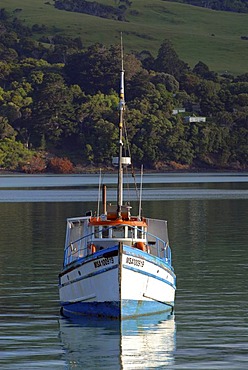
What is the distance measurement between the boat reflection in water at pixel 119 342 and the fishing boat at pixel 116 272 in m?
0.52

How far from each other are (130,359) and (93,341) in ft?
8.51

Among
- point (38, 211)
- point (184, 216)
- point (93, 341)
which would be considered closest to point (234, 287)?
point (93, 341)

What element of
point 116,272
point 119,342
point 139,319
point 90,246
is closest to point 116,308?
point 139,319

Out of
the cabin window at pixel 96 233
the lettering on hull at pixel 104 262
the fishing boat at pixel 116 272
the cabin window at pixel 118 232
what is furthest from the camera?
the cabin window at pixel 96 233

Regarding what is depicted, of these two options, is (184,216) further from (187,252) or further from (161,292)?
(161,292)

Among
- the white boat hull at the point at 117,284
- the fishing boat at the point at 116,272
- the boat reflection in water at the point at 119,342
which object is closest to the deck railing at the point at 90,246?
the fishing boat at the point at 116,272

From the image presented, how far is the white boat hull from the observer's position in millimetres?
36312

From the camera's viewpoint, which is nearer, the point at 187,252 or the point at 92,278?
the point at 92,278

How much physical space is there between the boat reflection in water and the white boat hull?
45 centimetres

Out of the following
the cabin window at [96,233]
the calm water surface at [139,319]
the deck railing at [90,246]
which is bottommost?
the calm water surface at [139,319]

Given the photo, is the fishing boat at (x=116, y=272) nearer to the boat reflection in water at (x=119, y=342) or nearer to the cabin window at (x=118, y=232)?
the cabin window at (x=118, y=232)

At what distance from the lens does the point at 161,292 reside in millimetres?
38531

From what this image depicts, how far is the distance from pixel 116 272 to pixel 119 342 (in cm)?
289

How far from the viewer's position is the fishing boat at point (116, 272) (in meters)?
36.4
